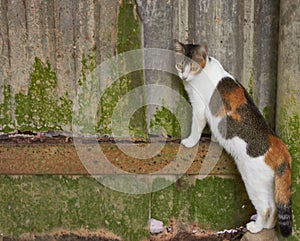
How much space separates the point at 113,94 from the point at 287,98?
693 mm

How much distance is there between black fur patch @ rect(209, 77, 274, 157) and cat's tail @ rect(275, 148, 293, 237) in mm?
89

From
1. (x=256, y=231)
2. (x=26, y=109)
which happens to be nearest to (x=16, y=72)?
(x=26, y=109)

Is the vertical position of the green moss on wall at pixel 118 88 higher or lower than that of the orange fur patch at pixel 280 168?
higher

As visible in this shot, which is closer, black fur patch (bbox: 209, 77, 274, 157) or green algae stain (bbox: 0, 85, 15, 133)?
black fur patch (bbox: 209, 77, 274, 157)

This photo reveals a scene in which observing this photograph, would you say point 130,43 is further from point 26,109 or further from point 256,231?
point 256,231

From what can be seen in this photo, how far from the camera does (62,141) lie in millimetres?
2061

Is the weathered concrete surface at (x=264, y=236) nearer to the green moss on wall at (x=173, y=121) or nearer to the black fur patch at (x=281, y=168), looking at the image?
the black fur patch at (x=281, y=168)

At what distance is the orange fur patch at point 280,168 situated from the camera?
1.88 metres

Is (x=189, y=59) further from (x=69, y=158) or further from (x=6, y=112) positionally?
(x=6, y=112)

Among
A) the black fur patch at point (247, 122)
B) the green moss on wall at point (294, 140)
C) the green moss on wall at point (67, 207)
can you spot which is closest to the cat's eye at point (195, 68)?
the black fur patch at point (247, 122)

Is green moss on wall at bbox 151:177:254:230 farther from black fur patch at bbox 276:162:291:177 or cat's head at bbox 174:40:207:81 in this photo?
cat's head at bbox 174:40:207:81

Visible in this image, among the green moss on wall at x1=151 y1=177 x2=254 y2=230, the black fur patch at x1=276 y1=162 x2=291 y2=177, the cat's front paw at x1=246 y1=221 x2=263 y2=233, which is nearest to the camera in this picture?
the black fur patch at x1=276 y1=162 x2=291 y2=177

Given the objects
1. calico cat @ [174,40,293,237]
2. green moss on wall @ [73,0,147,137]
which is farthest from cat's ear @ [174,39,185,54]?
green moss on wall @ [73,0,147,137]

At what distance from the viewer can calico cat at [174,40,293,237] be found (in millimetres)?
1892
